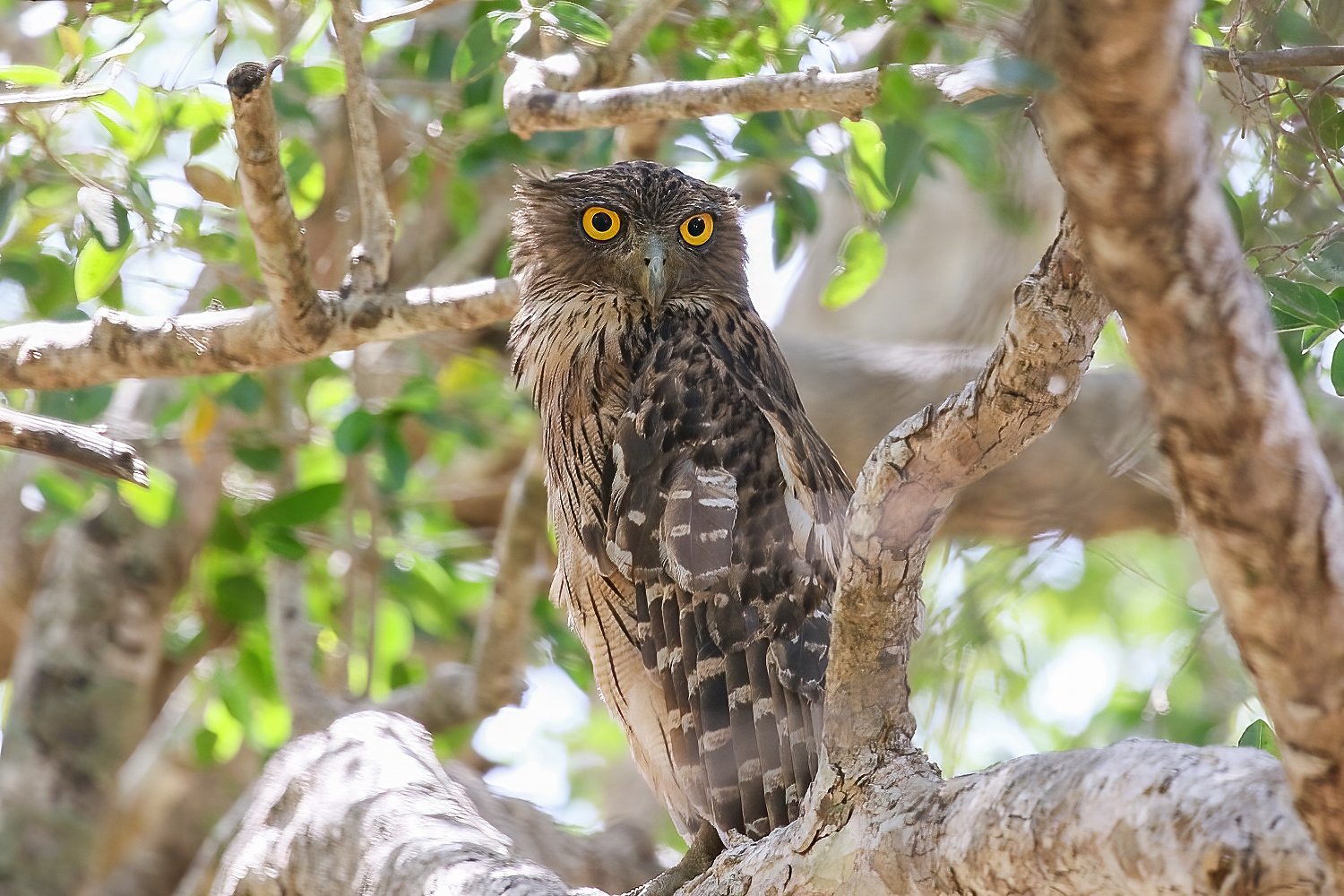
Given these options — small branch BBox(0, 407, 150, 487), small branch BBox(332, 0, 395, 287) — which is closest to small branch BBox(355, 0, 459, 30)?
small branch BBox(332, 0, 395, 287)

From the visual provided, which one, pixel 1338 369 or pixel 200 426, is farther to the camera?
pixel 200 426

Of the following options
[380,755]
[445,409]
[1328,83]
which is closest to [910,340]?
[445,409]

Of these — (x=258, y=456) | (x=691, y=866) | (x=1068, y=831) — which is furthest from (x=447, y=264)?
(x=1068, y=831)

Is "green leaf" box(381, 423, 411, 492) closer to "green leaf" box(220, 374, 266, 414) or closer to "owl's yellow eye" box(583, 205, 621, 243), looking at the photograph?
"green leaf" box(220, 374, 266, 414)

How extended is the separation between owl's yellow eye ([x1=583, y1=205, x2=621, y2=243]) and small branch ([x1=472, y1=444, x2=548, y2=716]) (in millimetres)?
1366

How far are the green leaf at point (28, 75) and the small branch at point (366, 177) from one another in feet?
2.19

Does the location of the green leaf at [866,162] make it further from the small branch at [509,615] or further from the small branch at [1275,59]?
the small branch at [509,615]

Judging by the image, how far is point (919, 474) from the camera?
1849 millimetres

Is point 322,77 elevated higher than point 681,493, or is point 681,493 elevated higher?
point 322,77

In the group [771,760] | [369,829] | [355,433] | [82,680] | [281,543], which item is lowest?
[82,680]

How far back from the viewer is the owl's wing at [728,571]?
302 centimetres

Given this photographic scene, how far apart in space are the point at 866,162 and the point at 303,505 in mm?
2497

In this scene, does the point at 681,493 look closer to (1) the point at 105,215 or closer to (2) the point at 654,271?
(2) the point at 654,271

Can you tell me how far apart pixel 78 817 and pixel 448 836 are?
3.15 meters
